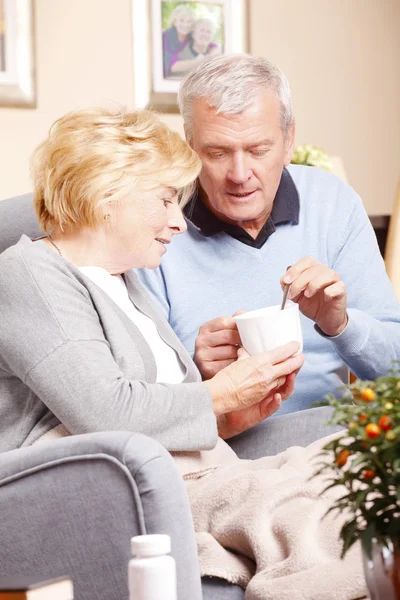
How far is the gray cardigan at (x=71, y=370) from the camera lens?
1399 millimetres

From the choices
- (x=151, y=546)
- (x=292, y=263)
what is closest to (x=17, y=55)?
(x=292, y=263)

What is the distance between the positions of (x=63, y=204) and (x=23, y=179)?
1.55 metres

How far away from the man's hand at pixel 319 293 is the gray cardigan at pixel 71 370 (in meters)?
0.32

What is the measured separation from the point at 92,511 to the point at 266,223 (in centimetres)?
102

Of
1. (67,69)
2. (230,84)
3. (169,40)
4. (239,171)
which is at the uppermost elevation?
(169,40)

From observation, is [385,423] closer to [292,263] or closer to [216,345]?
[216,345]

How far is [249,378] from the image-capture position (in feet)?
5.20

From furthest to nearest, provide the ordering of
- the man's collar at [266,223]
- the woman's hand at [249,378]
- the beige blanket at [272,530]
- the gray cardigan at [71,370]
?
the man's collar at [266,223] < the woman's hand at [249,378] < the gray cardigan at [71,370] < the beige blanket at [272,530]

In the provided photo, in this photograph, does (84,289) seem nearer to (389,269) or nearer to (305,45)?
(389,269)

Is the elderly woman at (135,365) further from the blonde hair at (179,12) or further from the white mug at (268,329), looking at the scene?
the blonde hair at (179,12)

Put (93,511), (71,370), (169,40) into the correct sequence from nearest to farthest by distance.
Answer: (93,511) < (71,370) < (169,40)

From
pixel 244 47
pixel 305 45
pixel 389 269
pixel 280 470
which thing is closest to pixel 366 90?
pixel 305 45

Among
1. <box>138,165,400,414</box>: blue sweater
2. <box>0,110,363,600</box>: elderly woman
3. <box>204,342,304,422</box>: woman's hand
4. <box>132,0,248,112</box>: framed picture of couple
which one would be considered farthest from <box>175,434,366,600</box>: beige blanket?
<box>132,0,248,112</box>: framed picture of couple

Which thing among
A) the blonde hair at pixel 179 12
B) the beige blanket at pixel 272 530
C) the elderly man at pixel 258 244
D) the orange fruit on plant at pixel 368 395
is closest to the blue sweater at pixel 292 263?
the elderly man at pixel 258 244
